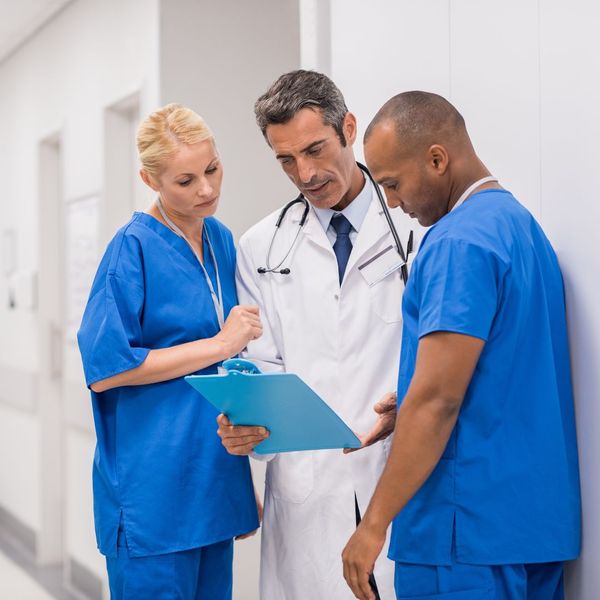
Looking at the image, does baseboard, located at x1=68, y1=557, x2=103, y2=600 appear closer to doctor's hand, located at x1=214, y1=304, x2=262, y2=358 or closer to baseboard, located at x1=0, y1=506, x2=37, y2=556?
baseboard, located at x1=0, y1=506, x2=37, y2=556

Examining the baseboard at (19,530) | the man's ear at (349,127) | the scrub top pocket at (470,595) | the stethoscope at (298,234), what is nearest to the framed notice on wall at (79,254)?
the baseboard at (19,530)

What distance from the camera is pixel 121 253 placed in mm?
1532

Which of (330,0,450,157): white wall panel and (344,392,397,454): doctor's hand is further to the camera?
(330,0,450,157): white wall panel

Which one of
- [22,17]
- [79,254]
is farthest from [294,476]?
[22,17]

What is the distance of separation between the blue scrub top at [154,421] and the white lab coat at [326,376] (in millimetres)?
114

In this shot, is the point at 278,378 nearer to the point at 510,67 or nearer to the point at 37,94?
the point at 510,67

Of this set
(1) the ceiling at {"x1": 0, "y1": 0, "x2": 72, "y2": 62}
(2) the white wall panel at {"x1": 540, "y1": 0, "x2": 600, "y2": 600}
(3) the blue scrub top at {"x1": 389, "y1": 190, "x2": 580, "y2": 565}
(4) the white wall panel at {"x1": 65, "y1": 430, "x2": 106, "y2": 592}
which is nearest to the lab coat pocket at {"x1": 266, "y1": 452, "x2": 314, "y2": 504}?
(3) the blue scrub top at {"x1": 389, "y1": 190, "x2": 580, "y2": 565}

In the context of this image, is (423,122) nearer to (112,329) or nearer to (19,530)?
(112,329)

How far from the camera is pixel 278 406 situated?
126cm

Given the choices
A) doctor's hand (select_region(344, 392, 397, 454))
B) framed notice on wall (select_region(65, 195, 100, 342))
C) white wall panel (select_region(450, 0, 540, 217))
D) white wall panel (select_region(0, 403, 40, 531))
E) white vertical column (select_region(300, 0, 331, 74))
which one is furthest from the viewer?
white wall panel (select_region(0, 403, 40, 531))

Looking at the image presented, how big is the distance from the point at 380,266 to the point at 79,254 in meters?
2.10

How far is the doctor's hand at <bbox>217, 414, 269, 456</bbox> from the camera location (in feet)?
4.49

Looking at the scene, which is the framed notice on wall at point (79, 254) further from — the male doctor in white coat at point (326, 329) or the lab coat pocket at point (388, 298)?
the lab coat pocket at point (388, 298)

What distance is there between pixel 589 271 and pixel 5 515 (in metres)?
4.00
